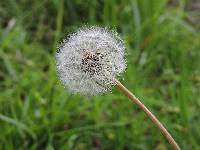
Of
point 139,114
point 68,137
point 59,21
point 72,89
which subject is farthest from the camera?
point 59,21

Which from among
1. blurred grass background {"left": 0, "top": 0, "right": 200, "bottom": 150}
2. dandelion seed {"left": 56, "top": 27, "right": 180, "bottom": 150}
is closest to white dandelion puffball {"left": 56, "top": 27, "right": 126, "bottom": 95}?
dandelion seed {"left": 56, "top": 27, "right": 180, "bottom": 150}

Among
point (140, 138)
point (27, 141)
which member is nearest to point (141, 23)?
point (140, 138)

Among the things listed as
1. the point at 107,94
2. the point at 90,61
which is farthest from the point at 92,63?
the point at 107,94

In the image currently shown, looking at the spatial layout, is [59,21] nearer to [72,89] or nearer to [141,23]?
A: [141,23]

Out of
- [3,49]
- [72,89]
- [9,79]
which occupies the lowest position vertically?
[72,89]

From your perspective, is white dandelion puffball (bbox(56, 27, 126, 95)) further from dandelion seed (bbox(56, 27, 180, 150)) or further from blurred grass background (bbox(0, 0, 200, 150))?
blurred grass background (bbox(0, 0, 200, 150))
